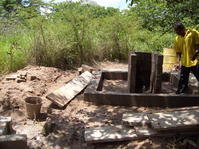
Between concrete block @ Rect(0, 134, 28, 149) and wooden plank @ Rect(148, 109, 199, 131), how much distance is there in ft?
6.22

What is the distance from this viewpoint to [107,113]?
5078 millimetres

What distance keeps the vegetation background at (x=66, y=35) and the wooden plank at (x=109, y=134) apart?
419 centimetres

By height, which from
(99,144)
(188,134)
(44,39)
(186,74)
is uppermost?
(44,39)

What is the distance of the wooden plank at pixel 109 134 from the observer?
381cm

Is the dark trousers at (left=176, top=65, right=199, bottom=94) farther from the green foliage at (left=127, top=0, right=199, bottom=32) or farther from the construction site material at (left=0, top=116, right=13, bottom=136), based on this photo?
the construction site material at (left=0, top=116, right=13, bottom=136)

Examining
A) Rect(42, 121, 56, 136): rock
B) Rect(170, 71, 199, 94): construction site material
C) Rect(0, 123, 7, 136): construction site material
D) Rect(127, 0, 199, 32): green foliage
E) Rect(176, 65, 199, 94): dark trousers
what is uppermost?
Rect(127, 0, 199, 32): green foliage

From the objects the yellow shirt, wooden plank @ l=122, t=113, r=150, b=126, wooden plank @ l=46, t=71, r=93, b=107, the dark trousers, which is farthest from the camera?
wooden plank @ l=46, t=71, r=93, b=107

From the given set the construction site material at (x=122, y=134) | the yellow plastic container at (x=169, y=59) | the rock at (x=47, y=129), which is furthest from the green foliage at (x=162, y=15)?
the rock at (x=47, y=129)

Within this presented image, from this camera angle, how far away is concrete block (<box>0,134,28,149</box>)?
3586 mm

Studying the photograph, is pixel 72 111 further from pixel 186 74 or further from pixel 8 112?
pixel 186 74

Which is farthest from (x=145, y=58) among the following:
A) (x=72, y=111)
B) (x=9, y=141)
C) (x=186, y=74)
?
(x=9, y=141)

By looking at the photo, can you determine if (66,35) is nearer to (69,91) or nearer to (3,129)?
(69,91)

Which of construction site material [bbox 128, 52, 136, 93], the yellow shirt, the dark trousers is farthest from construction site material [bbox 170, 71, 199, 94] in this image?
construction site material [bbox 128, 52, 136, 93]

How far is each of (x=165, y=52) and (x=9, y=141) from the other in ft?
19.0
